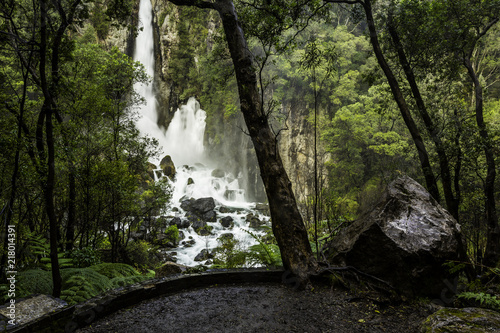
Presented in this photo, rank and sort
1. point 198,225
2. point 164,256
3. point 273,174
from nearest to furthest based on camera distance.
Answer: point 273,174
point 164,256
point 198,225

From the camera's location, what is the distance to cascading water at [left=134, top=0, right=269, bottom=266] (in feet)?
62.7

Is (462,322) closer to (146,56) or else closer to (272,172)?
(272,172)

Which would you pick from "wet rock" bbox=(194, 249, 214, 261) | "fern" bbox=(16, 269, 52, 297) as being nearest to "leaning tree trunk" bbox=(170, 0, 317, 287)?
"fern" bbox=(16, 269, 52, 297)

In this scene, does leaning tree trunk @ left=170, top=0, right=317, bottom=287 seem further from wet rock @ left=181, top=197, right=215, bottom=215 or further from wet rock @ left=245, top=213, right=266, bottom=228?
wet rock @ left=181, top=197, right=215, bottom=215

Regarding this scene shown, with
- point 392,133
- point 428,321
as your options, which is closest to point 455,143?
point 428,321

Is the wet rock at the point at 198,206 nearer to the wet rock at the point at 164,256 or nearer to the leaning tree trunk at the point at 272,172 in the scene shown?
the wet rock at the point at 164,256

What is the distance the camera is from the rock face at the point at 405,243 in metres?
3.13

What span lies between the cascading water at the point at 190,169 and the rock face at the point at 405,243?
13.1 metres

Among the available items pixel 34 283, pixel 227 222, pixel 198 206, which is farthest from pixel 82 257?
pixel 198 206

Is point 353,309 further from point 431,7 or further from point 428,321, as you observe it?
point 431,7

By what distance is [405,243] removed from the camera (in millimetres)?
3262

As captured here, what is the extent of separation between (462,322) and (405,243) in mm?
1434

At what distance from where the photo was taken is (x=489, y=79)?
17.6m

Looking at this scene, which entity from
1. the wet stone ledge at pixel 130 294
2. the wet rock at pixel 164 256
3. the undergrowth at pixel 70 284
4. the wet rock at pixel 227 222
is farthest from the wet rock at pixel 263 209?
the undergrowth at pixel 70 284
